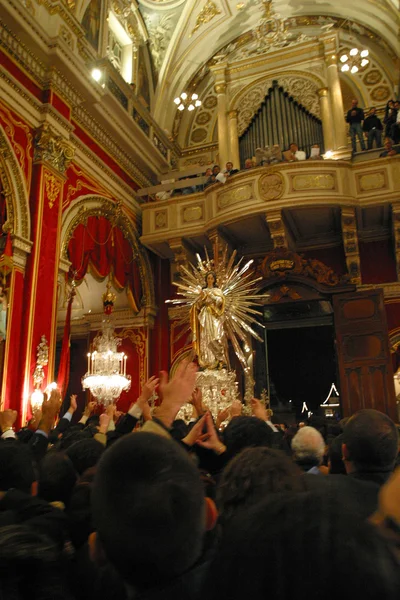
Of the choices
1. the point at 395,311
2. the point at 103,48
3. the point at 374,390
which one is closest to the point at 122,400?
the point at 374,390

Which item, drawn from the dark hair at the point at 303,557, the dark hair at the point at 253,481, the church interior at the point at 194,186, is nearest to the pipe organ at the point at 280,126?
the church interior at the point at 194,186

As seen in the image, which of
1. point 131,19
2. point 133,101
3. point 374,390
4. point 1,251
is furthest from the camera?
point 131,19

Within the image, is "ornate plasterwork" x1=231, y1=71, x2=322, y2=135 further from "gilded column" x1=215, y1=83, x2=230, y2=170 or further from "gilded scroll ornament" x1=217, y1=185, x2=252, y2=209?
"gilded scroll ornament" x1=217, y1=185, x2=252, y2=209

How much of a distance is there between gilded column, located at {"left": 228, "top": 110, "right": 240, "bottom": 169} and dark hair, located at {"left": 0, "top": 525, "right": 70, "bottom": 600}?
10.5 metres

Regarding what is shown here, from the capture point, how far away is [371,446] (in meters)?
1.79

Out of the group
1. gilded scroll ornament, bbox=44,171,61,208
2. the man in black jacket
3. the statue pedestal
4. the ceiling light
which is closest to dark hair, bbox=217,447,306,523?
the statue pedestal

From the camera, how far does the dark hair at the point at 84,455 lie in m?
2.15

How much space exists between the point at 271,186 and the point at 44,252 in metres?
4.16

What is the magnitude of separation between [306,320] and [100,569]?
9.10 m

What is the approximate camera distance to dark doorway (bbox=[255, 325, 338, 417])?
12.8 meters

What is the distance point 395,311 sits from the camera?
9375 millimetres

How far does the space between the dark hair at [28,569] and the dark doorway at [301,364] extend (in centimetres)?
1212

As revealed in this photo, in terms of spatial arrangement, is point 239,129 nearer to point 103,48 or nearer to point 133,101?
point 133,101

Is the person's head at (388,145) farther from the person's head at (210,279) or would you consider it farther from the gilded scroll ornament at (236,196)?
the person's head at (210,279)
